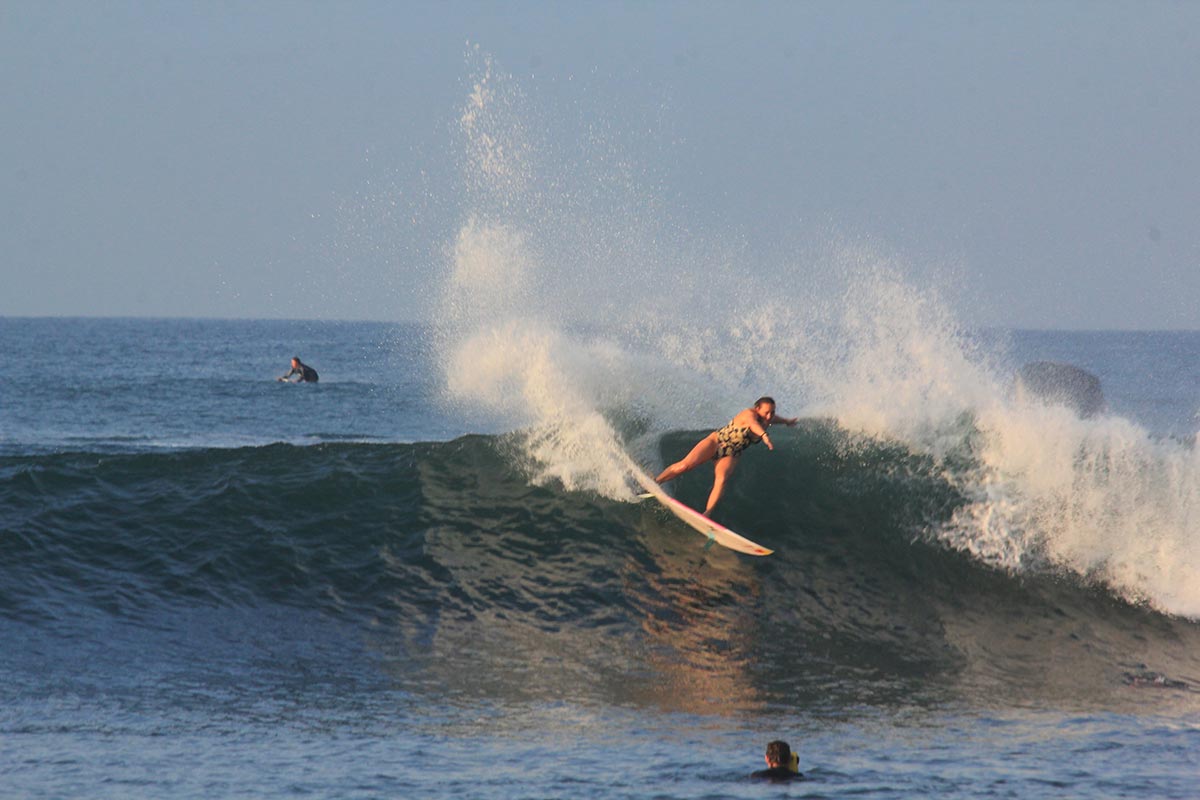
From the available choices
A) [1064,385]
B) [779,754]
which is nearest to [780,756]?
[779,754]

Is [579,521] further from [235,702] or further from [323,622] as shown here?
[235,702]

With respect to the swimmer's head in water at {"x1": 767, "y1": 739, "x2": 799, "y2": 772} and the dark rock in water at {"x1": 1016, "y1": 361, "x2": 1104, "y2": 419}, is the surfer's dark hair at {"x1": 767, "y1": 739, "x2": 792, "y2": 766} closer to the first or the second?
the swimmer's head in water at {"x1": 767, "y1": 739, "x2": 799, "y2": 772}

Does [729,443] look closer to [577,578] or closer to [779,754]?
[577,578]

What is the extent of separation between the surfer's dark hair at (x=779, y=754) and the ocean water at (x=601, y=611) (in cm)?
13

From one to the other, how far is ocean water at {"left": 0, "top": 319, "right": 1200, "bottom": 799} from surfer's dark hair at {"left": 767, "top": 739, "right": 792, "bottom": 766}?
0.13 m

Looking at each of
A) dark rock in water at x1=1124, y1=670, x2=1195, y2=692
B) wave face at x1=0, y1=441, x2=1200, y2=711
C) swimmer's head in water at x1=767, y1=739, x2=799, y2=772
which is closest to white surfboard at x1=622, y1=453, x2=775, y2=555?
wave face at x1=0, y1=441, x2=1200, y2=711

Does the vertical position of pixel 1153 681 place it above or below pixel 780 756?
above

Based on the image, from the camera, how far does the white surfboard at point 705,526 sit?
38.7 feet

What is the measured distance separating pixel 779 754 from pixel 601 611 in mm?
4219

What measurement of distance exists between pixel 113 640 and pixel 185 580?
1641 mm

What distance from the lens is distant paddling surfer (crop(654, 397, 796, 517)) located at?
1188cm

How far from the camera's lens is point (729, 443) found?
479 inches

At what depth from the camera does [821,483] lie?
13.5 meters

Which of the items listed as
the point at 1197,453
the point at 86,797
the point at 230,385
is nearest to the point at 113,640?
the point at 86,797
